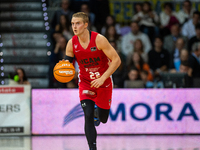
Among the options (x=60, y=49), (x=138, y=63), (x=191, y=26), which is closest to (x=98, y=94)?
(x=138, y=63)

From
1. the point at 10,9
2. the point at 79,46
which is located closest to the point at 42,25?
the point at 10,9

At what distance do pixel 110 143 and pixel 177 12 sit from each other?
6.58 m

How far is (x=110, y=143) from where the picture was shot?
26.3 feet

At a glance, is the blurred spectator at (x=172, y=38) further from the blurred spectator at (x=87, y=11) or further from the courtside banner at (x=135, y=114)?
the courtside banner at (x=135, y=114)

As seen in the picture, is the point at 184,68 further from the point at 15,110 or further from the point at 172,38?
the point at 15,110

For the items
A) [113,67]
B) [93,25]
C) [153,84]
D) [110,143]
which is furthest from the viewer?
[93,25]

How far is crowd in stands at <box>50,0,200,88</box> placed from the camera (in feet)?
33.6

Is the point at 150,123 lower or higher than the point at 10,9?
lower

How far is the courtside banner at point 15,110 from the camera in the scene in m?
9.09

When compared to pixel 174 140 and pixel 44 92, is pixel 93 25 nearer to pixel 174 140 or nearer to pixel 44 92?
pixel 44 92

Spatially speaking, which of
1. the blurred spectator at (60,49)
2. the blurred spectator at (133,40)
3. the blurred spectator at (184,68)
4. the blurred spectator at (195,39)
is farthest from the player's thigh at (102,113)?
the blurred spectator at (195,39)

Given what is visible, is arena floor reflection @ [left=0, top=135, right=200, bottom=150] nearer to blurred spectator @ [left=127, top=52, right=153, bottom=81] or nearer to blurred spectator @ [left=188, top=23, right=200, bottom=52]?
blurred spectator @ [left=127, top=52, right=153, bottom=81]

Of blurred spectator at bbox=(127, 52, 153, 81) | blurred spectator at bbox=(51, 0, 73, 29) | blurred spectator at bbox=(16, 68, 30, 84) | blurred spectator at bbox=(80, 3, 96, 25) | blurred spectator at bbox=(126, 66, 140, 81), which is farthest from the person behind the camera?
blurred spectator at bbox=(51, 0, 73, 29)

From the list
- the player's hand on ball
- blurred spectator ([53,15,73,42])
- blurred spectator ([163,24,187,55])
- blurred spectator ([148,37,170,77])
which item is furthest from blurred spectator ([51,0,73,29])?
the player's hand on ball
